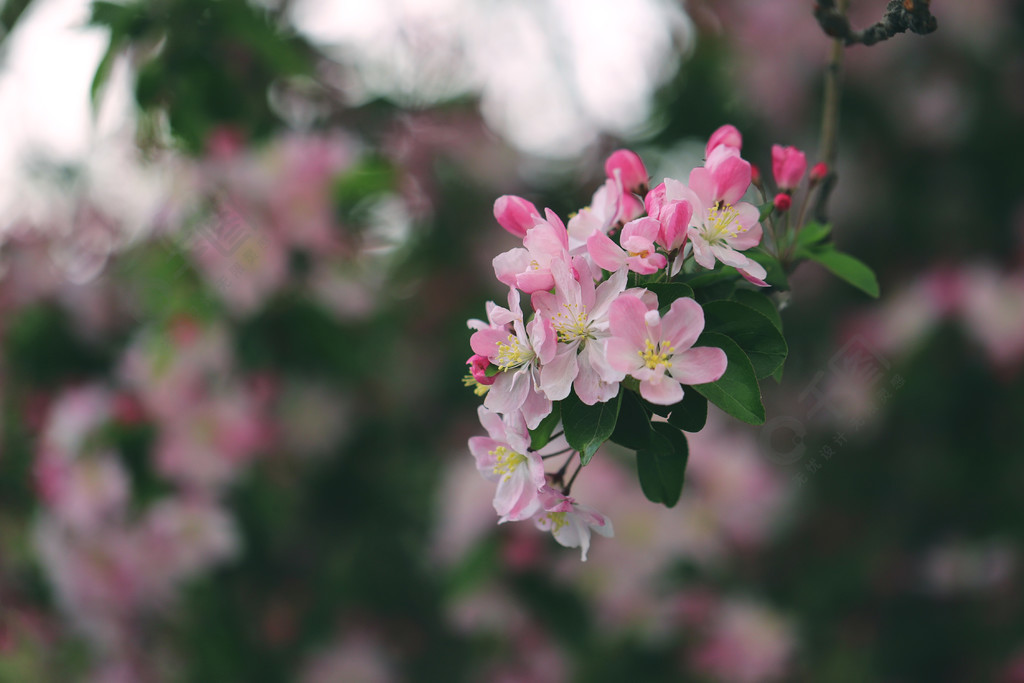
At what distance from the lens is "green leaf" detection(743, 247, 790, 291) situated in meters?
0.37

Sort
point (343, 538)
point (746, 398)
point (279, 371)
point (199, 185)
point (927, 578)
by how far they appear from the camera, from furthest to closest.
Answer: point (927, 578), point (343, 538), point (279, 371), point (199, 185), point (746, 398)

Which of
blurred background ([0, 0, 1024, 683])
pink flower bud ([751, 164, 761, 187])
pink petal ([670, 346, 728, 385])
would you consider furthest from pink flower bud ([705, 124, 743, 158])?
blurred background ([0, 0, 1024, 683])

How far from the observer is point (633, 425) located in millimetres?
327

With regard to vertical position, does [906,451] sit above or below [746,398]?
below

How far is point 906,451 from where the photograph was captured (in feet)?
4.33

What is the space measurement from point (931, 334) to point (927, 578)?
1.42 feet

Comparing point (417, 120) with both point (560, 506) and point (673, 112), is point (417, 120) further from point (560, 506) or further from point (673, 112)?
point (560, 506)

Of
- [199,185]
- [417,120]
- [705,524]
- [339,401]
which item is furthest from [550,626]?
[417,120]

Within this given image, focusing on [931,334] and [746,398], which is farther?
[931,334]

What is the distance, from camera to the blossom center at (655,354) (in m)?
0.29

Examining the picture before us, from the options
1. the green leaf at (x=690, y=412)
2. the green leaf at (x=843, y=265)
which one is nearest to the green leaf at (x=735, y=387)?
the green leaf at (x=690, y=412)

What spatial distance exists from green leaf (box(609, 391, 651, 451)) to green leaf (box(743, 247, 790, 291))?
0.33ft

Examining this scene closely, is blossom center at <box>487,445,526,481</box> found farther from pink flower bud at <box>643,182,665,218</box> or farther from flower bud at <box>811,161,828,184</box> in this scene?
flower bud at <box>811,161,828,184</box>

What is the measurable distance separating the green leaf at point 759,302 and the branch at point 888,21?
150mm
